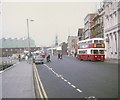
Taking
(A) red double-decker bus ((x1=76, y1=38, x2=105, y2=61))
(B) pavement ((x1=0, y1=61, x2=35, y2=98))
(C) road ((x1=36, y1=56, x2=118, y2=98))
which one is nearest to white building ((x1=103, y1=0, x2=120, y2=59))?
(A) red double-decker bus ((x1=76, y1=38, x2=105, y2=61))

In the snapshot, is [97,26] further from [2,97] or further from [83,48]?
[2,97]

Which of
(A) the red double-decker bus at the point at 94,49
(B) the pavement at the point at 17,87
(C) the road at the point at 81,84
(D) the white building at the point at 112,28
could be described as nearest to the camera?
(C) the road at the point at 81,84

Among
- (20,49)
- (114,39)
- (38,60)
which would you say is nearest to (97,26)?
(114,39)

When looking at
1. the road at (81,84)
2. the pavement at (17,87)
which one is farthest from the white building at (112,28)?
the pavement at (17,87)

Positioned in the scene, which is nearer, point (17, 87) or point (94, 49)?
point (17, 87)

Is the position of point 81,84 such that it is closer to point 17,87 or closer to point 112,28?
point 17,87

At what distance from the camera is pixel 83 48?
68.8m

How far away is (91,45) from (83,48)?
6927mm

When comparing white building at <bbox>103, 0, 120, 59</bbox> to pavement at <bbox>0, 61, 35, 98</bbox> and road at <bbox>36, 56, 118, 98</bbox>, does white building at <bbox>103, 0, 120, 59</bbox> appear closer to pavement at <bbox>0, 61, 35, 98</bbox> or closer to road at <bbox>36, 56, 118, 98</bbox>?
road at <bbox>36, 56, 118, 98</bbox>

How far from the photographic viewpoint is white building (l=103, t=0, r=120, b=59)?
72094 millimetres

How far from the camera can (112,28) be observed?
76938 millimetres

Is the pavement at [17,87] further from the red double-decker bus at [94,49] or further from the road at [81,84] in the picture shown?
the red double-decker bus at [94,49]

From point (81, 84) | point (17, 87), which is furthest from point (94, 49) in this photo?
point (17, 87)

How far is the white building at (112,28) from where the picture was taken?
72.1m
